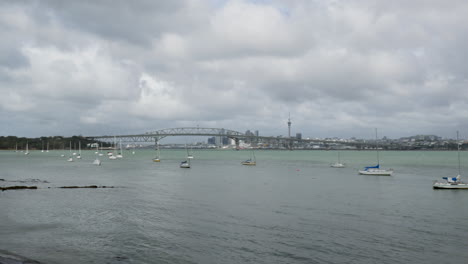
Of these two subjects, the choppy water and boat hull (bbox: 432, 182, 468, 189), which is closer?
the choppy water

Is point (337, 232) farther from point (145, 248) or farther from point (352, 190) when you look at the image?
point (352, 190)

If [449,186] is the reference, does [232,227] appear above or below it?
below

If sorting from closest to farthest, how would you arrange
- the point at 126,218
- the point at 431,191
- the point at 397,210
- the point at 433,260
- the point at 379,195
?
the point at 433,260
the point at 126,218
the point at 397,210
the point at 379,195
the point at 431,191

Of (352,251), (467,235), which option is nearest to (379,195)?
(467,235)

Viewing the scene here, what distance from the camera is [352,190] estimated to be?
3819 centimetres

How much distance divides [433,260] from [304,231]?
6241 millimetres

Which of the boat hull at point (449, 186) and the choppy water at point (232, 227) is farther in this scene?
the boat hull at point (449, 186)

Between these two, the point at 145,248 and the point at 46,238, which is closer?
the point at 145,248

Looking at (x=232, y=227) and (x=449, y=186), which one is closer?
(x=232, y=227)

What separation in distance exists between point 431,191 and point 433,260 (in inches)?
993

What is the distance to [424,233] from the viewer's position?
19438 millimetres

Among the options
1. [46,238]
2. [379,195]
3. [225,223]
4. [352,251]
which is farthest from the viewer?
[379,195]

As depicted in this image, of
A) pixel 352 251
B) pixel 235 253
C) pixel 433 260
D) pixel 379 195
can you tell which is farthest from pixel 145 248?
pixel 379 195

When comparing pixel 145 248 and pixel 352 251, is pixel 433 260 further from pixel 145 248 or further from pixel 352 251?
pixel 145 248
